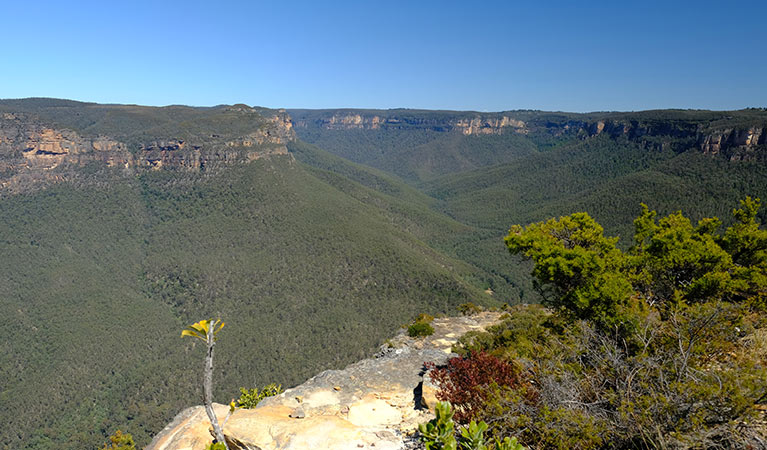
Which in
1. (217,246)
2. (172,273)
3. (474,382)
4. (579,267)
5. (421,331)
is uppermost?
(579,267)

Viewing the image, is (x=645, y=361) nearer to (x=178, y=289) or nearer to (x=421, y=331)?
(x=421, y=331)

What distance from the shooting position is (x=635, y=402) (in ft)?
24.6

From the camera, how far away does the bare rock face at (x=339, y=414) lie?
1029cm

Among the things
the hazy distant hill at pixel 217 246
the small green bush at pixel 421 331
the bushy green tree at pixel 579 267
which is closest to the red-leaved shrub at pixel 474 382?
the bushy green tree at pixel 579 267

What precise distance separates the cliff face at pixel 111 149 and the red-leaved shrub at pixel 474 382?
107 metres

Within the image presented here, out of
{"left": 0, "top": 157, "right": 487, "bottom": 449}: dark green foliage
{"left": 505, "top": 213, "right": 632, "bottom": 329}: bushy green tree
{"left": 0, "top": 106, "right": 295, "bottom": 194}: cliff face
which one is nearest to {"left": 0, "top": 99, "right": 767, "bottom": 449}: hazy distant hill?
{"left": 0, "top": 157, "right": 487, "bottom": 449}: dark green foliage

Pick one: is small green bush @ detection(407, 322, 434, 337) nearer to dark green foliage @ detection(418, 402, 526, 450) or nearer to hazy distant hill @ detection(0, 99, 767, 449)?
dark green foliage @ detection(418, 402, 526, 450)

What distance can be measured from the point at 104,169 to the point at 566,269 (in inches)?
4982

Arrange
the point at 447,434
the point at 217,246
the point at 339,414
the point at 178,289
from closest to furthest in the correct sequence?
the point at 447,434 < the point at 339,414 < the point at 178,289 < the point at 217,246

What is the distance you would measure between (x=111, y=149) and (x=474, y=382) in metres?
129

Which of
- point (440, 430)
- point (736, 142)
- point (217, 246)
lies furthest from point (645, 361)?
point (736, 142)

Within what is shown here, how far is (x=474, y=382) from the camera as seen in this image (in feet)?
33.9

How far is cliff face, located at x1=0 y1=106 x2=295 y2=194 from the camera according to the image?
316 feet

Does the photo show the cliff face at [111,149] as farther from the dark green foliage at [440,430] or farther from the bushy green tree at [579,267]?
the dark green foliage at [440,430]
